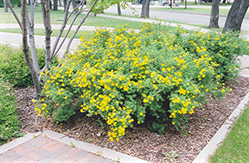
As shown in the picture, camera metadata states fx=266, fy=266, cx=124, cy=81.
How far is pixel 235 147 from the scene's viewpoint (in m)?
3.67

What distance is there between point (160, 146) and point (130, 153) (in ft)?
1.55

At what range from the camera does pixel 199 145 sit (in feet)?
12.6

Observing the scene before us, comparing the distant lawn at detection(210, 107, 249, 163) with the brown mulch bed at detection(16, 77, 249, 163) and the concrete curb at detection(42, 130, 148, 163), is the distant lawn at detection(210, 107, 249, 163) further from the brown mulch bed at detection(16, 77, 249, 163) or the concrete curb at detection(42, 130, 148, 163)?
the concrete curb at detection(42, 130, 148, 163)

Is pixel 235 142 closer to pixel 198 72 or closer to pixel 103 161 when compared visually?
pixel 198 72

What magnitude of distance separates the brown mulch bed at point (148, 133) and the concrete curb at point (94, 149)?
13cm

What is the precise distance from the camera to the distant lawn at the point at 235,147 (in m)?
3.41

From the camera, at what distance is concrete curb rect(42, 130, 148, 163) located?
3.39 m

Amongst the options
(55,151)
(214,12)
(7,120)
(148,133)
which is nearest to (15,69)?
(7,120)

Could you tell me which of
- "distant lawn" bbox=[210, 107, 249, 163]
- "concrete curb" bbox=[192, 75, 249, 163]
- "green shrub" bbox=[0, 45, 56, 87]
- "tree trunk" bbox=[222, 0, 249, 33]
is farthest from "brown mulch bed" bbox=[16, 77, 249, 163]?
"tree trunk" bbox=[222, 0, 249, 33]

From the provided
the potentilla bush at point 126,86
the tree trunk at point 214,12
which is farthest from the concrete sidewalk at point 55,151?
the tree trunk at point 214,12

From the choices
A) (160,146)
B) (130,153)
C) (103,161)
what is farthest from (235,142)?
(103,161)

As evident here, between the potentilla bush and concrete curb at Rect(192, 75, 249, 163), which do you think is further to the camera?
the potentilla bush

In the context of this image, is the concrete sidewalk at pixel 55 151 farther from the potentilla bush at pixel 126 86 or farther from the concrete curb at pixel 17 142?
the potentilla bush at pixel 126 86

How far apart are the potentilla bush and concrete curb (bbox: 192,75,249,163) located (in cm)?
52
